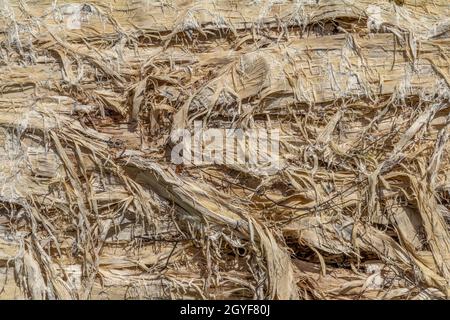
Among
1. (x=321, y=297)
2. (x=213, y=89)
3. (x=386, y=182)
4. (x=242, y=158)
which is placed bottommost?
(x=321, y=297)

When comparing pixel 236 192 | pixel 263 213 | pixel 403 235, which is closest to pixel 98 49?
pixel 236 192

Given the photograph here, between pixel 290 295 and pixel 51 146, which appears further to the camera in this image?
pixel 51 146

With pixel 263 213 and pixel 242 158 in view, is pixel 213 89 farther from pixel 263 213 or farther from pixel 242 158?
pixel 263 213

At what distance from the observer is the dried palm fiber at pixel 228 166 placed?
5.18 ft

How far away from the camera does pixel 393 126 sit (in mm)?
1621

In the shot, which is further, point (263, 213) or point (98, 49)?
point (98, 49)

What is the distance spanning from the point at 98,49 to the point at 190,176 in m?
0.52

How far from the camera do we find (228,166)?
1609 mm

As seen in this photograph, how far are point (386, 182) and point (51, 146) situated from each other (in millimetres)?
1043

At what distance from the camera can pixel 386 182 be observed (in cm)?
158

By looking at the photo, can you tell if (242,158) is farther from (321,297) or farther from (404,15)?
(404,15)

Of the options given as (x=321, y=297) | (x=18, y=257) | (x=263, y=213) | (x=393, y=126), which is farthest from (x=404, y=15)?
(x=18, y=257)

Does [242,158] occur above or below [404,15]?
below

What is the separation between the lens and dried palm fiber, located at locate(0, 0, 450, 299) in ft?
5.18
